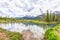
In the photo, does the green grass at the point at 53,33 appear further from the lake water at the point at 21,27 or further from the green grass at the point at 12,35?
the green grass at the point at 12,35

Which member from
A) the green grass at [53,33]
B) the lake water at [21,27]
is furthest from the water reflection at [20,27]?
the green grass at [53,33]

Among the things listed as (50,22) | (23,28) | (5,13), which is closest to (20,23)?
(23,28)

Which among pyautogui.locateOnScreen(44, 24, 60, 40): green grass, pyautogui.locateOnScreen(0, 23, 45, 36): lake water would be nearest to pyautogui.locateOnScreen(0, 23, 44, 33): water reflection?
pyautogui.locateOnScreen(0, 23, 45, 36): lake water

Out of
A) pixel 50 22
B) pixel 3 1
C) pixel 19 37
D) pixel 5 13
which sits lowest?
pixel 19 37

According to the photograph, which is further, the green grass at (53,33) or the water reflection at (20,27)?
the water reflection at (20,27)

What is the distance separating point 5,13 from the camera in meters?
3.83

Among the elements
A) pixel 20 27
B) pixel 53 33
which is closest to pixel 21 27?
pixel 20 27

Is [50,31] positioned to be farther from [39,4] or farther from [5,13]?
[5,13]

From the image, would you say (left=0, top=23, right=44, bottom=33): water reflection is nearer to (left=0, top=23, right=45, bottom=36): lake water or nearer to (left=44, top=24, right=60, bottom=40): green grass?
(left=0, top=23, right=45, bottom=36): lake water

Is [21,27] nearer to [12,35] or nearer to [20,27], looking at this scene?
[20,27]

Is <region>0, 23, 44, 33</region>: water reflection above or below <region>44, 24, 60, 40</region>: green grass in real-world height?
above

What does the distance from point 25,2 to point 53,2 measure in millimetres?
637

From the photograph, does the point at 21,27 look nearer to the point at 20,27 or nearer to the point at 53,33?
the point at 20,27

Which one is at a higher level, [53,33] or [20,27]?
[20,27]
